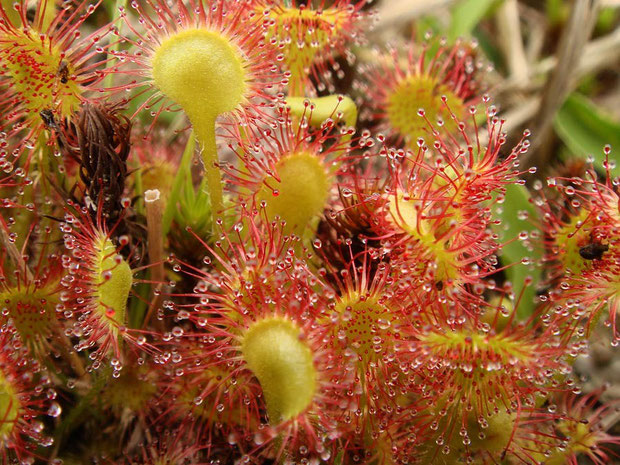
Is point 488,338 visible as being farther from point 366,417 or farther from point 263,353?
point 263,353

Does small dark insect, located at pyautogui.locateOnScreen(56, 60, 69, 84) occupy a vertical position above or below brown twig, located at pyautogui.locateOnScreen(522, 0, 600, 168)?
below

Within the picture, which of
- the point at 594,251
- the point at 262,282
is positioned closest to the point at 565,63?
the point at 594,251

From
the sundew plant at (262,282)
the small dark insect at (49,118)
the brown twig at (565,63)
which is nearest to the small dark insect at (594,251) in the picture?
the sundew plant at (262,282)

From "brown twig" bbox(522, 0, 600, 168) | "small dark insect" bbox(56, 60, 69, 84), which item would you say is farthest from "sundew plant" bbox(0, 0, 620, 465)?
"brown twig" bbox(522, 0, 600, 168)

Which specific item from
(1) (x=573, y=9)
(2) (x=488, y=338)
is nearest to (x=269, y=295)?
(2) (x=488, y=338)

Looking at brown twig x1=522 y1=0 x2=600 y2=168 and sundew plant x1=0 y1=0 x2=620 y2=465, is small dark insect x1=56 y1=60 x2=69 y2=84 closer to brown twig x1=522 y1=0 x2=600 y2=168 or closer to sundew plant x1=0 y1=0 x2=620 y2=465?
sundew plant x1=0 y1=0 x2=620 y2=465

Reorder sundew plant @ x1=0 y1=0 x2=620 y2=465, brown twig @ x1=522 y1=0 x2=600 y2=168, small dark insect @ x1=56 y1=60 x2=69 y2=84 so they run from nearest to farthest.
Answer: sundew plant @ x1=0 y1=0 x2=620 y2=465 < small dark insect @ x1=56 y1=60 x2=69 y2=84 < brown twig @ x1=522 y1=0 x2=600 y2=168

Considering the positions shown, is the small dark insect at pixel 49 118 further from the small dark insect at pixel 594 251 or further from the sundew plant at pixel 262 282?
the small dark insect at pixel 594 251
